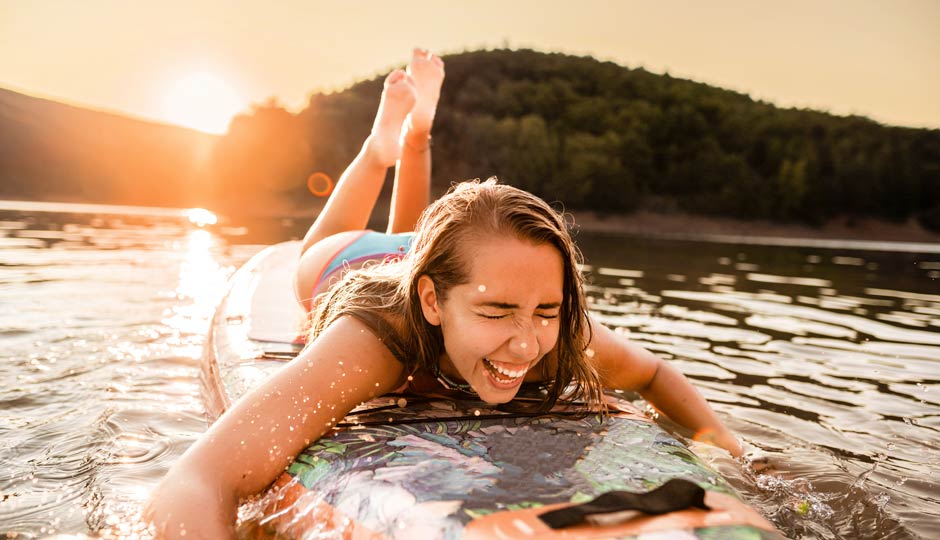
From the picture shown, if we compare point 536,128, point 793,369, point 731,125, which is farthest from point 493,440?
point 731,125

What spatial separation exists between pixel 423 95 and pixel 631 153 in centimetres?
4056

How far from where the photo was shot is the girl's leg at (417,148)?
4340 mm

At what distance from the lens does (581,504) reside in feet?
4.74

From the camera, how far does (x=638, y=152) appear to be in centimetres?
4316

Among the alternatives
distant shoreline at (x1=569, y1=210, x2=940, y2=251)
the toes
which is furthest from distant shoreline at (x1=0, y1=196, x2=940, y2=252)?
the toes

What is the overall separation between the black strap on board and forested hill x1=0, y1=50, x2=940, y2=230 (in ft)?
124

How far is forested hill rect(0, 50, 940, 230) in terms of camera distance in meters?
40.6

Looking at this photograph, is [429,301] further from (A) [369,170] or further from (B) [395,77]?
(B) [395,77]

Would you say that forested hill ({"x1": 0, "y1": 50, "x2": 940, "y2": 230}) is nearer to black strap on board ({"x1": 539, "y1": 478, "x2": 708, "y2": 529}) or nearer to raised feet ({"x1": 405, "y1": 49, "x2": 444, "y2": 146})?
raised feet ({"x1": 405, "y1": 49, "x2": 444, "y2": 146})

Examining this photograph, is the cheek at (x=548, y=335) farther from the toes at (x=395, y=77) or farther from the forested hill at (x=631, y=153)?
the forested hill at (x=631, y=153)

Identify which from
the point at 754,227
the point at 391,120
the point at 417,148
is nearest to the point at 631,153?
the point at 754,227

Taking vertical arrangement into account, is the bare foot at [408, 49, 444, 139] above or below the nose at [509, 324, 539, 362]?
above

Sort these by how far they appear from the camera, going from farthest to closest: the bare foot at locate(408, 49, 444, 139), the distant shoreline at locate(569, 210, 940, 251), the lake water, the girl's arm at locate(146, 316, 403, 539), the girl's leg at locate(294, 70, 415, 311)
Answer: the distant shoreline at locate(569, 210, 940, 251)
the bare foot at locate(408, 49, 444, 139)
the girl's leg at locate(294, 70, 415, 311)
the lake water
the girl's arm at locate(146, 316, 403, 539)

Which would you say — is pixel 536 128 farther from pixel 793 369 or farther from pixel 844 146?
pixel 793 369
